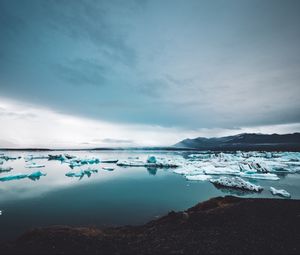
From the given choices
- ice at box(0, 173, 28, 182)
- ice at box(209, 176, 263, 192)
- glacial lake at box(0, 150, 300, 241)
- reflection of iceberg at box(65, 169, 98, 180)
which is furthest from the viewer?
reflection of iceberg at box(65, 169, 98, 180)

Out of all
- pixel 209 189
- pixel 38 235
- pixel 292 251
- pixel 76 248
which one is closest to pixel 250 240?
pixel 292 251

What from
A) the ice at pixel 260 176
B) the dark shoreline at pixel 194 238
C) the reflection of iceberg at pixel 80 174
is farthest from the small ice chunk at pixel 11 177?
the ice at pixel 260 176

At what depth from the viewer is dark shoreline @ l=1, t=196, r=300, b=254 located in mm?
4363

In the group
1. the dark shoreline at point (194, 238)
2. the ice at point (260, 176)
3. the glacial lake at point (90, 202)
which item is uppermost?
the dark shoreline at point (194, 238)

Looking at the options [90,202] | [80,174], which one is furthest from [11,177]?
[90,202]

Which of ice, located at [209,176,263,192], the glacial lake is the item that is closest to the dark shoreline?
the glacial lake

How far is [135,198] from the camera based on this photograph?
12.9 meters

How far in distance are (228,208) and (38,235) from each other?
641cm

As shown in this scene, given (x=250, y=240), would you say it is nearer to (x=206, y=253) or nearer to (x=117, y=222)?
(x=206, y=253)

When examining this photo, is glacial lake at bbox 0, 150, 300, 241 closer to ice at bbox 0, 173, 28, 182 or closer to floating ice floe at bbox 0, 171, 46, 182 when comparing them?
ice at bbox 0, 173, 28, 182

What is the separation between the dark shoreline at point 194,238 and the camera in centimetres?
436

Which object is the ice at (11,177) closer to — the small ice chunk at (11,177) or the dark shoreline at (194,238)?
the small ice chunk at (11,177)

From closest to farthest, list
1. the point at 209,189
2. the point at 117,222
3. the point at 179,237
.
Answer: the point at 179,237 → the point at 117,222 → the point at 209,189

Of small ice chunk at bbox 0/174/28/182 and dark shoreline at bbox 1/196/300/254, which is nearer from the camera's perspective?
dark shoreline at bbox 1/196/300/254
